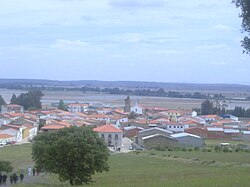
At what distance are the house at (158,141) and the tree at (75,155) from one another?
41.5 m

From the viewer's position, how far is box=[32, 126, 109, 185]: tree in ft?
70.2

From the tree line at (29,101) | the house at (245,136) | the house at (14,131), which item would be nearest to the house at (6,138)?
the house at (14,131)

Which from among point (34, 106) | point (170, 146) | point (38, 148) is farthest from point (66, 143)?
point (34, 106)

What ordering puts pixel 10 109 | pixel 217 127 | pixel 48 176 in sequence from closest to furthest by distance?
pixel 48 176 → pixel 217 127 → pixel 10 109

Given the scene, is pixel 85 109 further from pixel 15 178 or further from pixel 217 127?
pixel 15 178

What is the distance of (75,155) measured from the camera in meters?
21.3

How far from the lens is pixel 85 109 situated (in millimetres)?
125875

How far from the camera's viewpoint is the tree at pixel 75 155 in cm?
2139

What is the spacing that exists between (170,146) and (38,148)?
4126 centimetres

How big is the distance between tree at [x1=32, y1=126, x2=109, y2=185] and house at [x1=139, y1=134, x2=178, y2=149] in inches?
1634

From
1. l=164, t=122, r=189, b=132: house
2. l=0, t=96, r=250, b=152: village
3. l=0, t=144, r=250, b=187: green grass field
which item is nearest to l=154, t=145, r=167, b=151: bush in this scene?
l=0, t=96, r=250, b=152: village

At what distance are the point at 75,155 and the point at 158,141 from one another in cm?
4344

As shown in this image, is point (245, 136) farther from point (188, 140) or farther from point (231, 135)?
point (188, 140)

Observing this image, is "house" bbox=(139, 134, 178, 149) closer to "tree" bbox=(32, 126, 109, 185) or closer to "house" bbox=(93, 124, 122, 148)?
"house" bbox=(93, 124, 122, 148)
